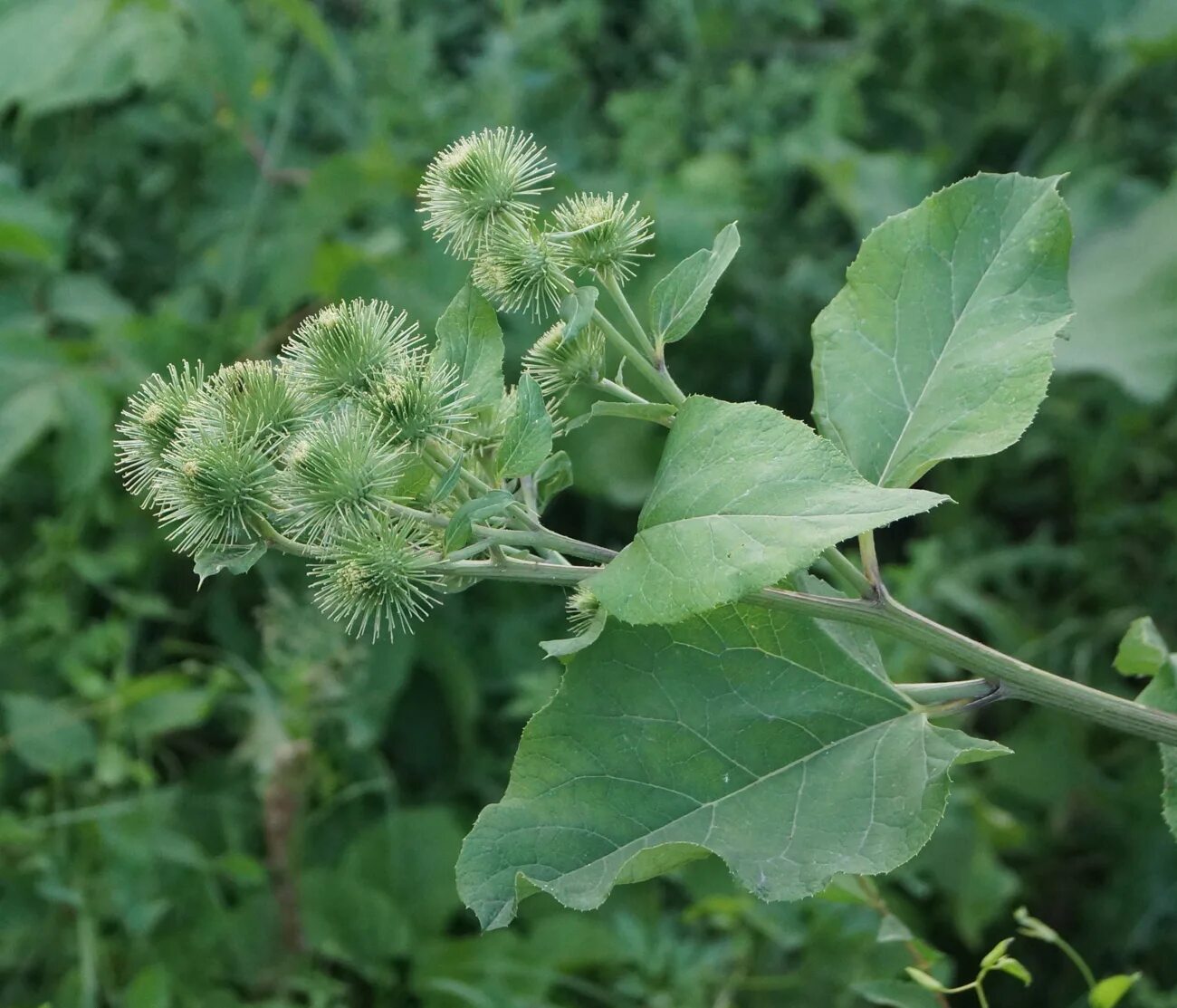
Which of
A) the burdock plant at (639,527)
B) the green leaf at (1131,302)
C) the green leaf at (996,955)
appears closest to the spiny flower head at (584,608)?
the burdock plant at (639,527)

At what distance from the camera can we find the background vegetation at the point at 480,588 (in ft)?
5.40

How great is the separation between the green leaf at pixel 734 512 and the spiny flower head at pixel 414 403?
12 cm

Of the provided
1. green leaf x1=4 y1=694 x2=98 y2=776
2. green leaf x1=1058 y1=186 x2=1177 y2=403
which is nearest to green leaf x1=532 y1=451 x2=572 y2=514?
green leaf x1=4 y1=694 x2=98 y2=776

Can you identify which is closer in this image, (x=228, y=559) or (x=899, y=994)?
(x=228, y=559)

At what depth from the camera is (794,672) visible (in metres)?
0.80

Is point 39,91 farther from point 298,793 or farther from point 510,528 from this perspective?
point 510,528

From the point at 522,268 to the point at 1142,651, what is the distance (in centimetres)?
50

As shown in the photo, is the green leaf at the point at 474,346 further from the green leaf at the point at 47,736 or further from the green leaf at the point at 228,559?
the green leaf at the point at 47,736

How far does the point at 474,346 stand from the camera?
0.77 m

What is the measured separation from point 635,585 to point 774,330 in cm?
181

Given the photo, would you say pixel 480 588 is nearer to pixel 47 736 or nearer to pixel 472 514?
pixel 47 736

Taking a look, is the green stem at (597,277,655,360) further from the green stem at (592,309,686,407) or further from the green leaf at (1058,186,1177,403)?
the green leaf at (1058,186,1177,403)

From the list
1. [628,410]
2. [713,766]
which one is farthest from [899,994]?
[628,410]

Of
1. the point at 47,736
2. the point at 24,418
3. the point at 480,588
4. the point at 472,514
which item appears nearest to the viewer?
the point at 472,514
